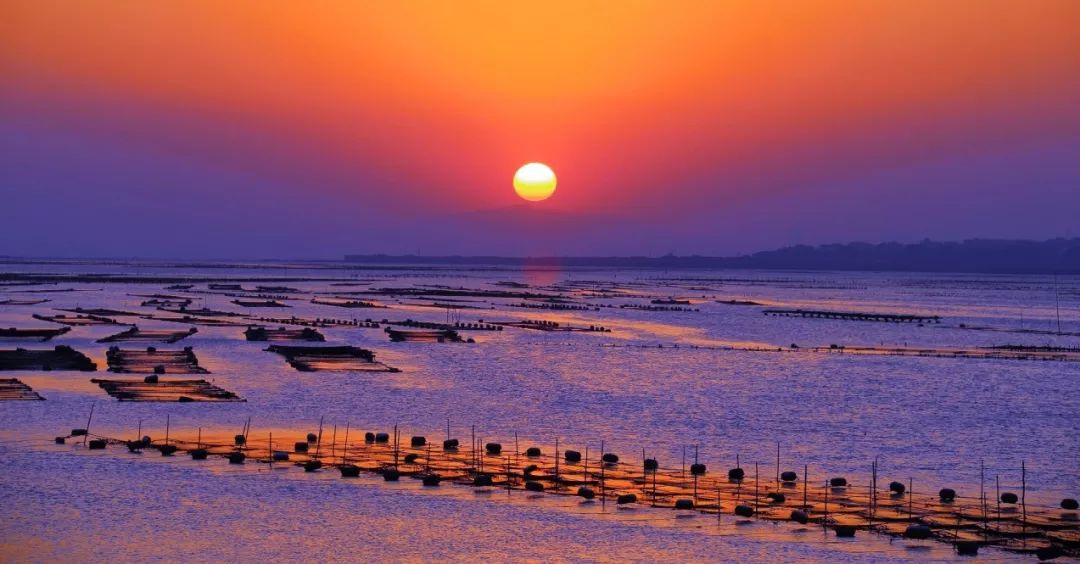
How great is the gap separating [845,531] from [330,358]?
128ft

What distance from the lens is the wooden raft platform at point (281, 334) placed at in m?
69.2

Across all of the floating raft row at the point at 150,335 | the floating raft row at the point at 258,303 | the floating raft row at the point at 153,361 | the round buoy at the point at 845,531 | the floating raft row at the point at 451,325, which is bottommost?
the round buoy at the point at 845,531

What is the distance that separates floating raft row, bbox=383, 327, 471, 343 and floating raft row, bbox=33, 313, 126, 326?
22.0 metres

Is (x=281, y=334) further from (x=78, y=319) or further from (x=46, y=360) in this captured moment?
(x=78, y=319)

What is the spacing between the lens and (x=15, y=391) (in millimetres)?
41562

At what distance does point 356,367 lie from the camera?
54.1 meters

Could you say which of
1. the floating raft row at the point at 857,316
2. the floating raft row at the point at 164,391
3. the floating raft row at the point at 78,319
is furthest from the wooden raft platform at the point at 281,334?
the floating raft row at the point at 857,316

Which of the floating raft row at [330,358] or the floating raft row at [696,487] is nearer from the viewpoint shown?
the floating raft row at [696,487]

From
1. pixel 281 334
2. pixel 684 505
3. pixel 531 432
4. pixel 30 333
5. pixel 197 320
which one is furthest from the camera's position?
pixel 197 320

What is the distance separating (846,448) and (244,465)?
18523mm

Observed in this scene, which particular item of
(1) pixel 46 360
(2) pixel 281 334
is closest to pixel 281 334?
(2) pixel 281 334

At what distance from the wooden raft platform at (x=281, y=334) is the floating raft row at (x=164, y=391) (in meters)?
22.3

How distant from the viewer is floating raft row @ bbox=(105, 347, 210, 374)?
165ft

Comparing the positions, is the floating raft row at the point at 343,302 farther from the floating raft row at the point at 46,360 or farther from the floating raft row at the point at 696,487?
the floating raft row at the point at 696,487
